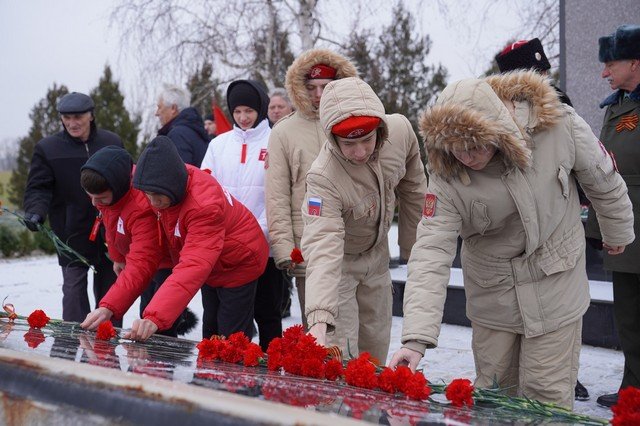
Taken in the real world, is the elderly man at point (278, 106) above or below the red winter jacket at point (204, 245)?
above

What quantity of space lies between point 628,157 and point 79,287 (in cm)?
364

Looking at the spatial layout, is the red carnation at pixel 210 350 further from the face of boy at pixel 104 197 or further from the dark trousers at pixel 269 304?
the dark trousers at pixel 269 304

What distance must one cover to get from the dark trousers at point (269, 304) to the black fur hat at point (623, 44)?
2.19 meters

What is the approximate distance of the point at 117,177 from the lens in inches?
148

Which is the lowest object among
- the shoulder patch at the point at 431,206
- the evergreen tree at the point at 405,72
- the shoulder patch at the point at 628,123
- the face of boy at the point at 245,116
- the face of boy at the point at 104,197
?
the shoulder patch at the point at 431,206

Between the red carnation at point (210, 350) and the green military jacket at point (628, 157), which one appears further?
the green military jacket at point (628, 157)

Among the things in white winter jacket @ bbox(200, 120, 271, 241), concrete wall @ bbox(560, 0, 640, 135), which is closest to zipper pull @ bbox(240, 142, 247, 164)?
white winter jacket @ bbox(200, 120, 271, 241)

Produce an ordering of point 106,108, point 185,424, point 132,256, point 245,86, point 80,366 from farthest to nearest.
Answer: point 106,108, point 245,86, point 132,256, point 80,366, point 185,424

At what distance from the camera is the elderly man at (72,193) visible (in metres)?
5.18

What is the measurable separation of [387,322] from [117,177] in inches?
60.2

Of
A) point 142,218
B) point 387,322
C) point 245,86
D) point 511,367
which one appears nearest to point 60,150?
point 245,86

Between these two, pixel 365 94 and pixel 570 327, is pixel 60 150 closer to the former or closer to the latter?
pixel 365 94

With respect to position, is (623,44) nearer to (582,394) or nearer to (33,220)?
(582,394)

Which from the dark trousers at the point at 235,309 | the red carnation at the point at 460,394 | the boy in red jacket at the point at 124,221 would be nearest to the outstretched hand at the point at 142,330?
the boy in red jacket at the point at 124,221
